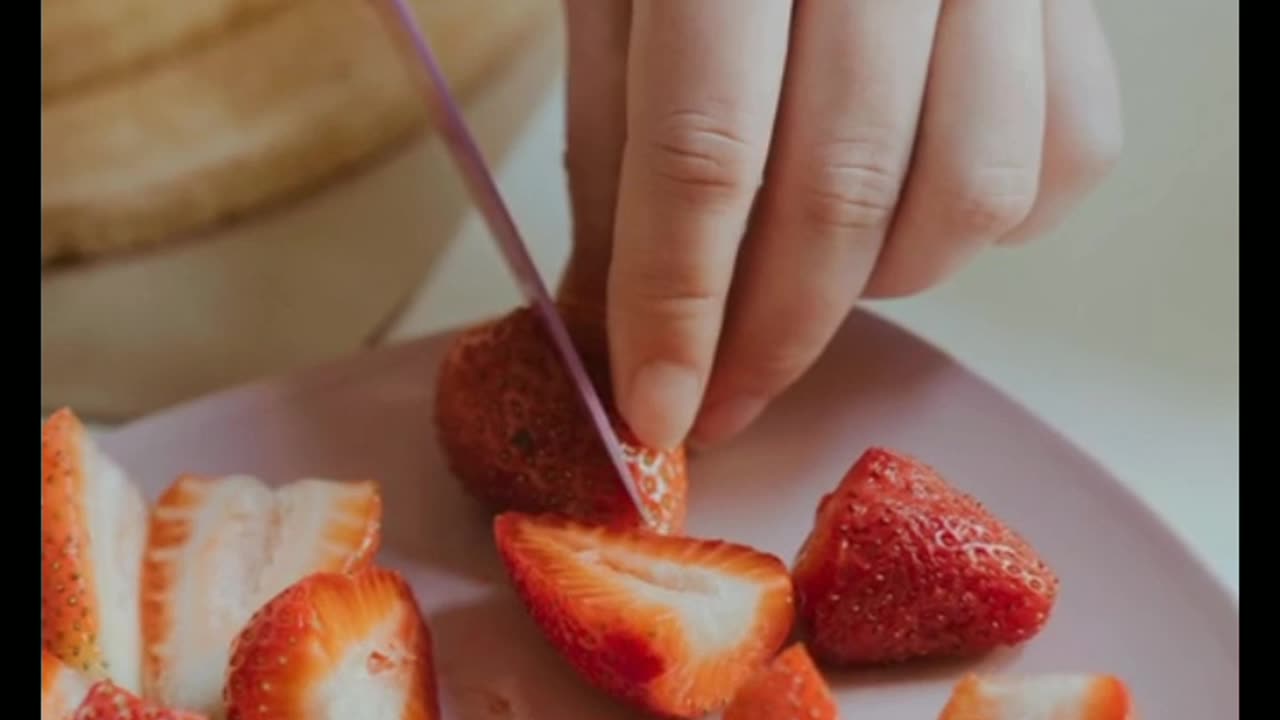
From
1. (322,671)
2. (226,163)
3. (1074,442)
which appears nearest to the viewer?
(322,671)

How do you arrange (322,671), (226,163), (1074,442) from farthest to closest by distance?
(226,163)
(1074,442)
(322,671)

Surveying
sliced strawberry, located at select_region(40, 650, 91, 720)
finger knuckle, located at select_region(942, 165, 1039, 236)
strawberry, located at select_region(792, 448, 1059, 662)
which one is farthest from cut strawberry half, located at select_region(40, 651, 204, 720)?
finger knuckle, located at select_region(942, 165, 1039, 236)

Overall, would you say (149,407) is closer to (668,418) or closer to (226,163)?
(226,163)

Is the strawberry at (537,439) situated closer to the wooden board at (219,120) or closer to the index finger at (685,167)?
the index finger at (685,167)

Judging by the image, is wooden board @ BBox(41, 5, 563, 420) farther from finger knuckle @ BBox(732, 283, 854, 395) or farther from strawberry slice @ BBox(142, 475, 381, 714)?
finger knuckle @ BBox(732, 283, 854, 395)

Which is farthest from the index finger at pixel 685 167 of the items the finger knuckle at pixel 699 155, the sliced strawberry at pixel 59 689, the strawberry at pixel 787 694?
the sliced strawberry at pixel 59 689

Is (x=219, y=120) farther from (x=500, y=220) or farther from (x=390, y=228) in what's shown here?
(x=500, y=220)

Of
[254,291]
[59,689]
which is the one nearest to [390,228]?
[254,291]

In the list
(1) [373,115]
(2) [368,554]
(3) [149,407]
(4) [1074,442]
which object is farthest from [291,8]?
(4) [1074,442]
